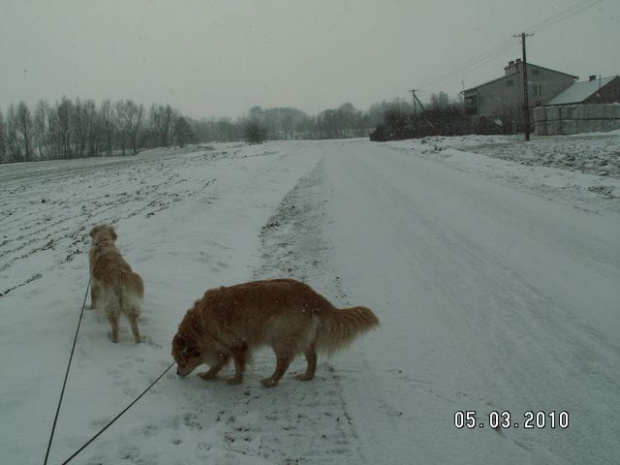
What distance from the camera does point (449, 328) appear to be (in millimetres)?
5270

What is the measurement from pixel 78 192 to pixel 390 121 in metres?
54.4

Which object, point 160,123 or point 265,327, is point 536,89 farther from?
point 160,123

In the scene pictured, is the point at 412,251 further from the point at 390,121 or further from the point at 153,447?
the point at 390,121

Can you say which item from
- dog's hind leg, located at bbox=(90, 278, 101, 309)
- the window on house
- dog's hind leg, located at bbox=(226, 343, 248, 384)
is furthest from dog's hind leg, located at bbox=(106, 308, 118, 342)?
the window on house

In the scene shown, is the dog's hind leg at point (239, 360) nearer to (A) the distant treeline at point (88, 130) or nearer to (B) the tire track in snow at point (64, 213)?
(B) the tire track in snow at point (64, 213)

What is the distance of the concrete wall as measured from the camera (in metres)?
36.4

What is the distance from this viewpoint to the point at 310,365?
446 centimetres

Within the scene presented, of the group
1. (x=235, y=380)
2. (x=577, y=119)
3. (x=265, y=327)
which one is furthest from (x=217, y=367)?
(x=577, y=119)

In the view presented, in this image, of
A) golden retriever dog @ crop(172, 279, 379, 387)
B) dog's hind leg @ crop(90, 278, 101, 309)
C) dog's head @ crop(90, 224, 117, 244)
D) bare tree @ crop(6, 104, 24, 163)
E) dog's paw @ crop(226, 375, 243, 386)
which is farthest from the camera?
bare tree @ crop(6, 104, 24, 163)

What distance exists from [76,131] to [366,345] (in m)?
120

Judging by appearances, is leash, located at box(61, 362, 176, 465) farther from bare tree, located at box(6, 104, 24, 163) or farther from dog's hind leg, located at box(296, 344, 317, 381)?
bare tree, located at box(6, 104, 24, 163)

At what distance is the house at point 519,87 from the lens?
6762cm

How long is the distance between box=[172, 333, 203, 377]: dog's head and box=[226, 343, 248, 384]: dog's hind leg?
0.37 meters

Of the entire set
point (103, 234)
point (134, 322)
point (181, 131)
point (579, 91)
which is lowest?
point (134, 322)
